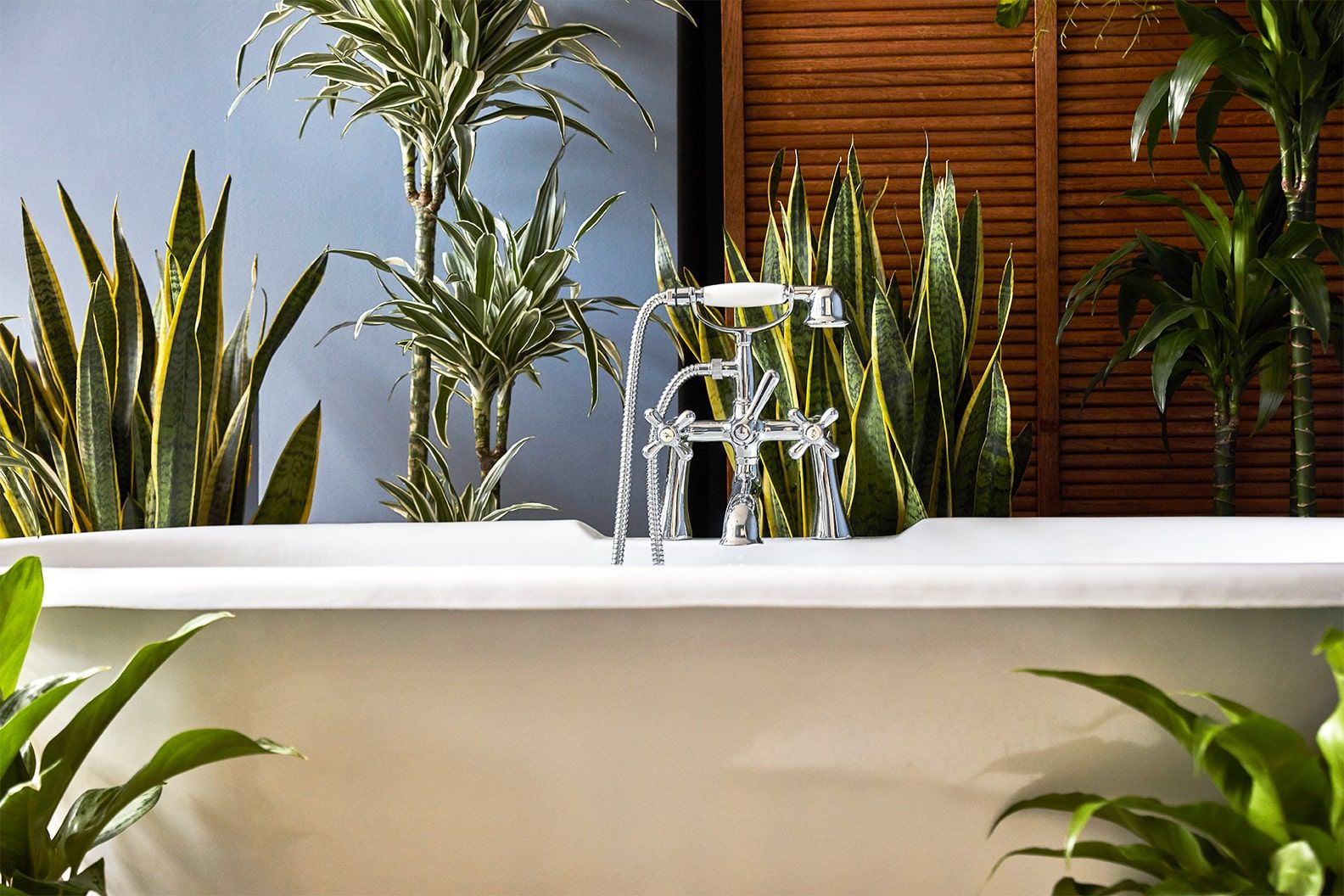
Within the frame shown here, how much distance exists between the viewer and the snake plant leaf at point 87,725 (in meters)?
0.79

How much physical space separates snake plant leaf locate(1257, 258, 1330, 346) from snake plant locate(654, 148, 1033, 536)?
413mm

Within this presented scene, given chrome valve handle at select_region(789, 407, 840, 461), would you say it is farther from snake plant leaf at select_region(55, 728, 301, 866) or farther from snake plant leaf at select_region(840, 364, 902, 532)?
snake plant leaf at select_region(55, 728, 301, 866)

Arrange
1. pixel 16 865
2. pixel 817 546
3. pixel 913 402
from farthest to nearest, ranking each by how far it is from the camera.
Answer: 1. pixel 913 402
2. pixel 817 546
3. pixel 16 865

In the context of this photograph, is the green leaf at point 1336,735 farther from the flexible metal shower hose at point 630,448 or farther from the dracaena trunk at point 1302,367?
the dracaena trunk at point 1302,367

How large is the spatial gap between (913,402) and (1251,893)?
37.3 inches

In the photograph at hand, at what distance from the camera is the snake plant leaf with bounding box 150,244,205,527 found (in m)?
1.58

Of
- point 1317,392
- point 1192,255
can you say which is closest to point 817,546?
point 1192,255

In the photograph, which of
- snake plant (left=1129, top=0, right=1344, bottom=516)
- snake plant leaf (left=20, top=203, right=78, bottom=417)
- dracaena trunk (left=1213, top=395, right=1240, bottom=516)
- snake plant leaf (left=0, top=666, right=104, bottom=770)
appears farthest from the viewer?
dracaena trunk (left=1213, top=395, right=1240, bottom=516)

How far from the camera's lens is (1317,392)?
79.3 inches

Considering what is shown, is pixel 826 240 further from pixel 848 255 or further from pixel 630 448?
pixel 630 448

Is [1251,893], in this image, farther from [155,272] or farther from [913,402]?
[155,272]

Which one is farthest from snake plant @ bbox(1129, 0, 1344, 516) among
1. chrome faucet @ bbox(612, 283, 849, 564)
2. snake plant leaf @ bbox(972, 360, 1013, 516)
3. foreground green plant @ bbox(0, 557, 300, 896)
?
foreground green plant @ bbox(0, 557, 300, 896)

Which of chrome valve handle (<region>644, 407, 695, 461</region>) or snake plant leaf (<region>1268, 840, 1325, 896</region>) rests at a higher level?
chrome valve handle (<region>644, 407, 695, 461</region>)

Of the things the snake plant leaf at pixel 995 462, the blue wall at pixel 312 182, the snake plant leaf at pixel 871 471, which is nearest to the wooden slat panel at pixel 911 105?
A: the blue wall at pixel 312 182
